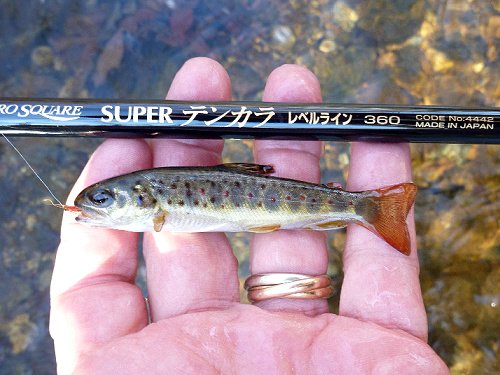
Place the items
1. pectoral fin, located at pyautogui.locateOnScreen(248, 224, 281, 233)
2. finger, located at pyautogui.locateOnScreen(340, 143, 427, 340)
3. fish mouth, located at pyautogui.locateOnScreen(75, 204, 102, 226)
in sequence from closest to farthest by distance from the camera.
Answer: finger, located at pyautogui.locateOnScreen(340, 143, 427, 340) < fish mouth, located at pyautogui.locateOnScreen(75, 204, 102, 226) < pectoral fin, located at pyautogui.locateOnScreen(248, 224, 281, 233)

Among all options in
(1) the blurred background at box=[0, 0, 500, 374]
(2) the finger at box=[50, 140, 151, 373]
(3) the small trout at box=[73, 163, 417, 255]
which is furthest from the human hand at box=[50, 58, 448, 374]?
(1) the blurred background at box=[0, 0, 500, 374]

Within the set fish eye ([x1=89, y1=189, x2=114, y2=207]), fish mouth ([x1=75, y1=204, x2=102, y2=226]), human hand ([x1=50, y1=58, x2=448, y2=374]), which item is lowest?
human hand ([x1=50, y1=58, x2=448, y2=374])

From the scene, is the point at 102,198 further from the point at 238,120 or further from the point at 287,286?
the point at 287,286

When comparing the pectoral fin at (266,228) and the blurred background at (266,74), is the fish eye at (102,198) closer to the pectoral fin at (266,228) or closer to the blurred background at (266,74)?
the pectoral fin at (266,228)

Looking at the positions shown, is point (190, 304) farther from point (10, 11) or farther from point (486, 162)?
A: point (10, 11)

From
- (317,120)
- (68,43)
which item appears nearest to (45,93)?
(68,43)

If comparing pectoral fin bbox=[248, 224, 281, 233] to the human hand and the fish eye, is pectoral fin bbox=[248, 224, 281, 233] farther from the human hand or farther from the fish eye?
the fish eye
